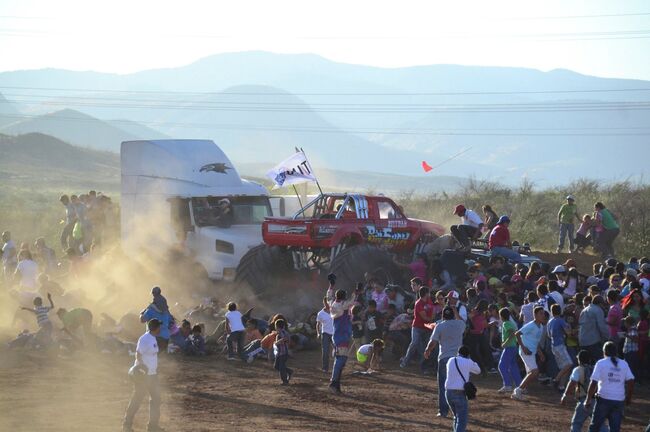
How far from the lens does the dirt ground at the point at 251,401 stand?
13906 millimetres

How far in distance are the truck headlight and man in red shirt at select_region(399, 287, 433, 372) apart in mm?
7723

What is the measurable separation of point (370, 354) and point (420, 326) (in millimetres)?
1037

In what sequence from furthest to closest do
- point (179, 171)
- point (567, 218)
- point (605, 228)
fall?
point (567, 218), point (179, 171), point (605, 228)

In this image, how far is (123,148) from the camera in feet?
91.9

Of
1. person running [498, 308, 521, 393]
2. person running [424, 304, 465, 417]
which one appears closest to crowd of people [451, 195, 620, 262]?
person running [498, 308, 521, 393]

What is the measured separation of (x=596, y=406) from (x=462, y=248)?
9.81 m

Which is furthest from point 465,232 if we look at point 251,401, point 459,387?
point 459,387

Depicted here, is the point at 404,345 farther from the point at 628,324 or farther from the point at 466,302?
the point at 628,324

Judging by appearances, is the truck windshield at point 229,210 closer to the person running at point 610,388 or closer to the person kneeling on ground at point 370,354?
the person kneeling on ground at point 370,354

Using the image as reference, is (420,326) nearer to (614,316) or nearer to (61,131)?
(614,316)

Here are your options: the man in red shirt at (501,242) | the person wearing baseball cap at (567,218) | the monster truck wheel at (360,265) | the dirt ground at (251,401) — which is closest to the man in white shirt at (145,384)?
the dirt ground at (251,401)

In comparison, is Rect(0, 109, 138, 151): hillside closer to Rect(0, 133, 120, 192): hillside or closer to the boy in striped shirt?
Rect(0, 133, 120, 192): hillside

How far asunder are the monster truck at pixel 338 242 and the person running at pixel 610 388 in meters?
8.84

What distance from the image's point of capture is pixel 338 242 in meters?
21.3
